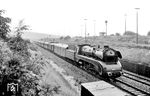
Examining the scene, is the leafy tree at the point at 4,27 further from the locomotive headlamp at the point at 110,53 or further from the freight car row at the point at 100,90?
the locomotive headlamp at the point at 110,53

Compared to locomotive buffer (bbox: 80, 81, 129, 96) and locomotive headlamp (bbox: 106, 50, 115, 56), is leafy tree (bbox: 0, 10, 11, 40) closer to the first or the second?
locomotive buffer (bbox: 80, 81, 129, 96)

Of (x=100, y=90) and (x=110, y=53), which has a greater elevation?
(x=110, y=53)

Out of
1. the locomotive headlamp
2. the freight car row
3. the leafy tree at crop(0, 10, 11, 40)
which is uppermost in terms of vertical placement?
the leafy tree at crop(0, 10, 11, 40)

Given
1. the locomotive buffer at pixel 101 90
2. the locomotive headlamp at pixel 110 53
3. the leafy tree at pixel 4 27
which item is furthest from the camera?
the locomotive headlamp at pixel 110 53

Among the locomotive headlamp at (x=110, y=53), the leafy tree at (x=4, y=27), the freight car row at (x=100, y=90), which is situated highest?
the leafy tree at (x=4, y=27)

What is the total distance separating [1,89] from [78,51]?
15915 millimetres

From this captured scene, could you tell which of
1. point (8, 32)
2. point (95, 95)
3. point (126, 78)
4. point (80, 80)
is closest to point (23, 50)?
point (8, 32)

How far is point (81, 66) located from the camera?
21297mm

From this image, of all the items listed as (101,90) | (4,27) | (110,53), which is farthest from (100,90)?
(110,53)

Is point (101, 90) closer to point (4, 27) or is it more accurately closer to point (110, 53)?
point (4, 27)

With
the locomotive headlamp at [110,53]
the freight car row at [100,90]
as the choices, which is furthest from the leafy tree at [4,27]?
the locomotive headlamp at [110,53]

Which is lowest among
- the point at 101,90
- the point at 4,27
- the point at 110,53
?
the point at 101,90

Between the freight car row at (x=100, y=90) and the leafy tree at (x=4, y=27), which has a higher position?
the leafy tree at (x=4, y=27)

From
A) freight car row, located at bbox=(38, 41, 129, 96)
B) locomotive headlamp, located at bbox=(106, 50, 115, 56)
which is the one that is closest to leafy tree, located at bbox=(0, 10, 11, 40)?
freight car row, located at bbox=(38, 41, 129, 96)
